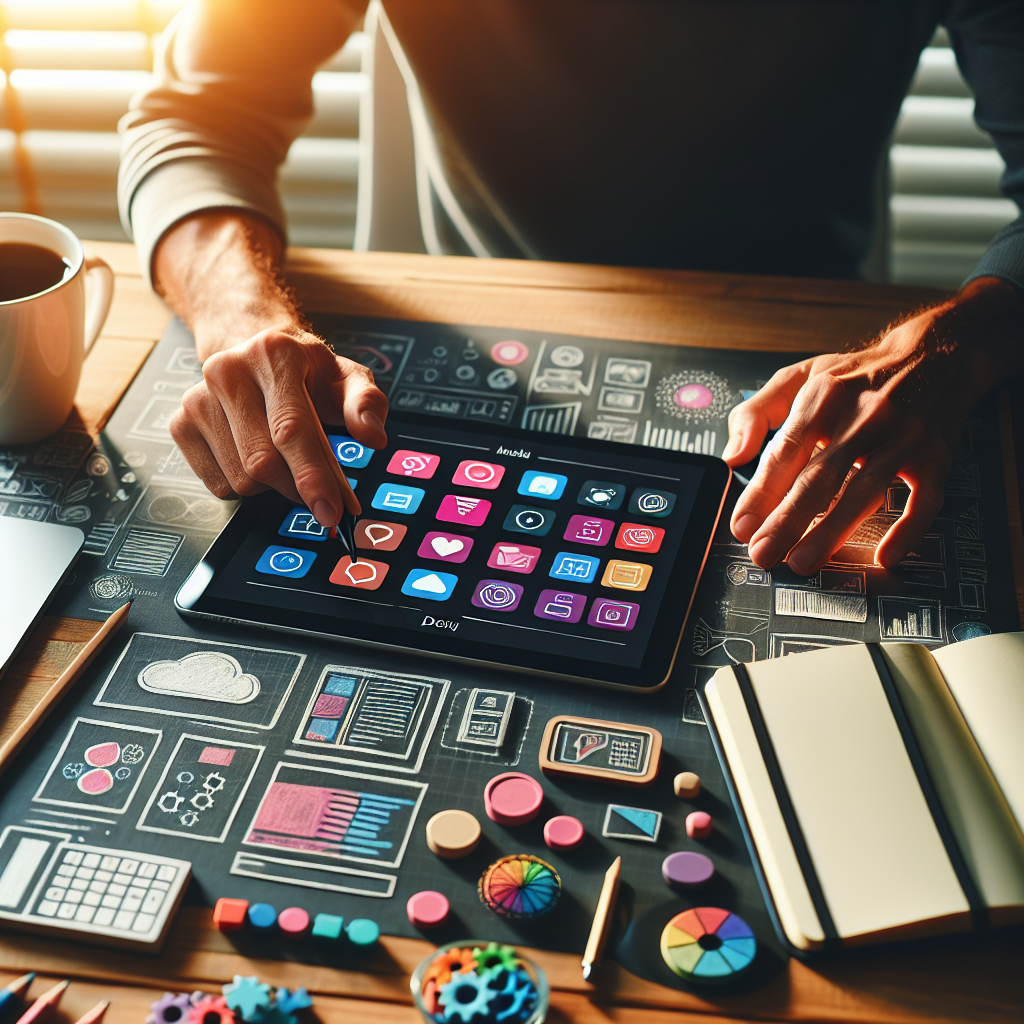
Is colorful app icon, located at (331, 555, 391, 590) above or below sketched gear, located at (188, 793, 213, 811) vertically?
above

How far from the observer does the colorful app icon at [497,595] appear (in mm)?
665

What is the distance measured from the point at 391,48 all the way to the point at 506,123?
7.5 inches

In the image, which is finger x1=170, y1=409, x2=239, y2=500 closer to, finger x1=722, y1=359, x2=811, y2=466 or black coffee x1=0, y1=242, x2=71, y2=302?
black coffee x1=0, y1=242, x2=71, y2=302

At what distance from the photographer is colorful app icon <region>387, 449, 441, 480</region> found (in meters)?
0.77

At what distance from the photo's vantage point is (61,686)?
2.03 feet

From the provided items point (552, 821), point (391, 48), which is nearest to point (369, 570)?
point (552, 821)

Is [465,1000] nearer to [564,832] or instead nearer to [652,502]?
[564,832]

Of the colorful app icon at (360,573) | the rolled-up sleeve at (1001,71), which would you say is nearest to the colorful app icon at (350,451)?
the colorful app icon at (360,573)

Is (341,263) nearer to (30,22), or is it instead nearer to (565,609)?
(565,609)

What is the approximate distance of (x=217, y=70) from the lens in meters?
1.10

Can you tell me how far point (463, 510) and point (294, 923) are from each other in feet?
1.06

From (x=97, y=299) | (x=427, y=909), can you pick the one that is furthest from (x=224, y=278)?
(x=427, y=909)

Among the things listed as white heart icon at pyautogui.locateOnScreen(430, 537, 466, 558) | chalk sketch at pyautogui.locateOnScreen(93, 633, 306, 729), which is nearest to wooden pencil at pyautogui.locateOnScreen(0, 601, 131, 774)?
chalk sketch at pyautogui.locateOnScreen(93, 633, 306, 729)

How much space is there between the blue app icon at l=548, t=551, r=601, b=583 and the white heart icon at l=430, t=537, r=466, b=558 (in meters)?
0.07
